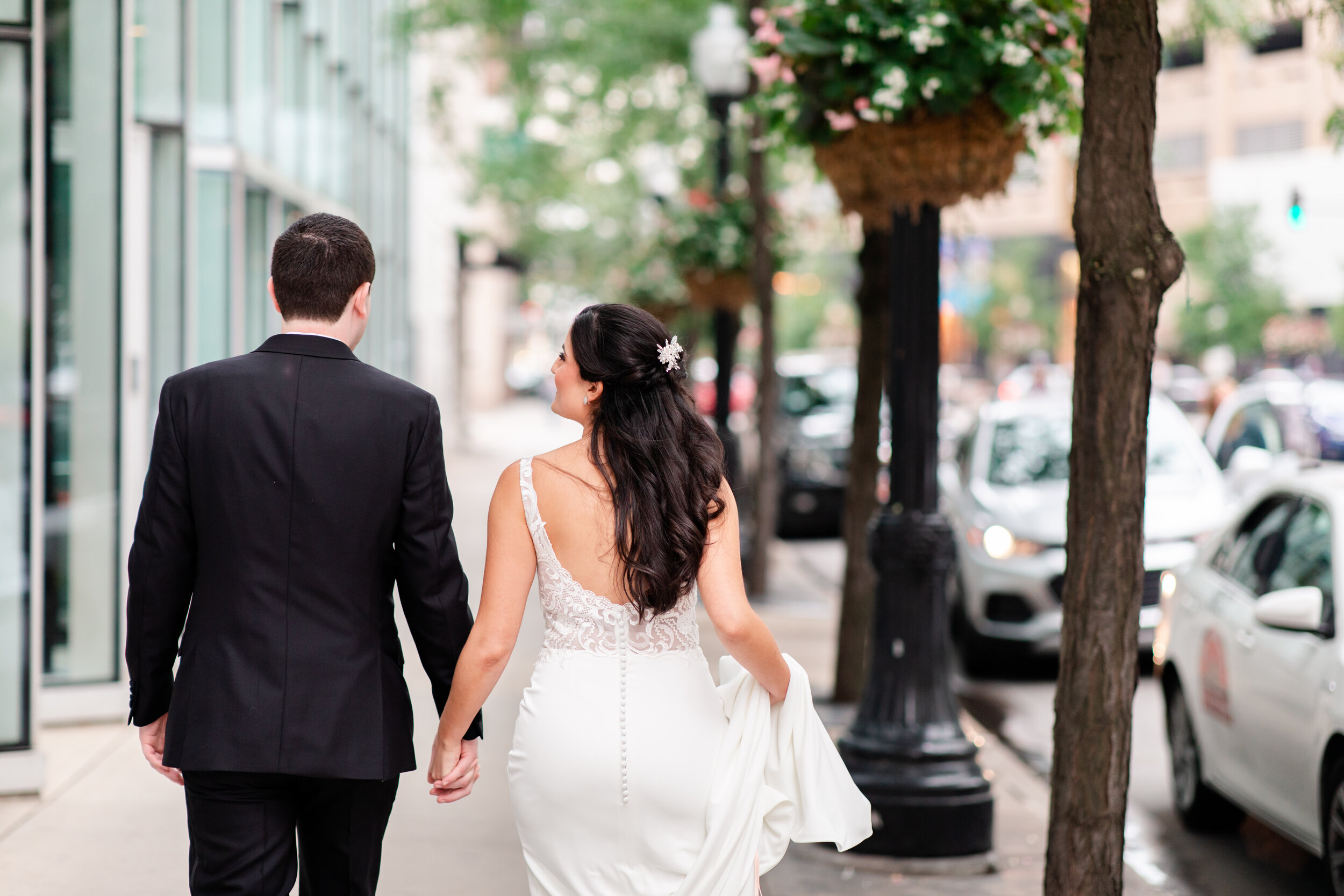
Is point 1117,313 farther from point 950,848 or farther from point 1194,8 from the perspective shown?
point 1194,8

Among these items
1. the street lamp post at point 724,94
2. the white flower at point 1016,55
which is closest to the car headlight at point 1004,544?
the street lamp post at point 724,94

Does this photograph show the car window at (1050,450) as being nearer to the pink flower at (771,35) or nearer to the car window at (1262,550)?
the car window at (1262,550)

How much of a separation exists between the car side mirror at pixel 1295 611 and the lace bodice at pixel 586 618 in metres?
2.79

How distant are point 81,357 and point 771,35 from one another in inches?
155

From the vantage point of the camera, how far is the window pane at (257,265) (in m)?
11.8

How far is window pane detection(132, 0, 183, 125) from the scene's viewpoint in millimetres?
8547

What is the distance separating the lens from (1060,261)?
63.9m

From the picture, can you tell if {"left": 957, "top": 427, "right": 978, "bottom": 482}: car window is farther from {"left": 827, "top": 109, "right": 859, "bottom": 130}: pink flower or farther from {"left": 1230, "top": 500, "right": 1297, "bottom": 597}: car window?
{"left": 827, "top": 109, "right": 859, "bottom": 130}: pink flower

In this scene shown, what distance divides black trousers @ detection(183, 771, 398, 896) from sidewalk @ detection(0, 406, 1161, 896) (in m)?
1.92

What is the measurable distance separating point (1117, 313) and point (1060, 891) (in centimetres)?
160

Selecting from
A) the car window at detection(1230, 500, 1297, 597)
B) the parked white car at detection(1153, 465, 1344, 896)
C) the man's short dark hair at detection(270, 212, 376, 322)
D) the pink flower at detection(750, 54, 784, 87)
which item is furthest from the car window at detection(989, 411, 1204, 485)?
the man's short dark hair at detection(270, 212, 376, 322)

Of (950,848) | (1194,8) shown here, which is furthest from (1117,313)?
(1194,8)

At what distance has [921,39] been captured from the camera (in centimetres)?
564

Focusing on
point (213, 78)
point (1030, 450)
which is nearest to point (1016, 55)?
point (1030, 450)
